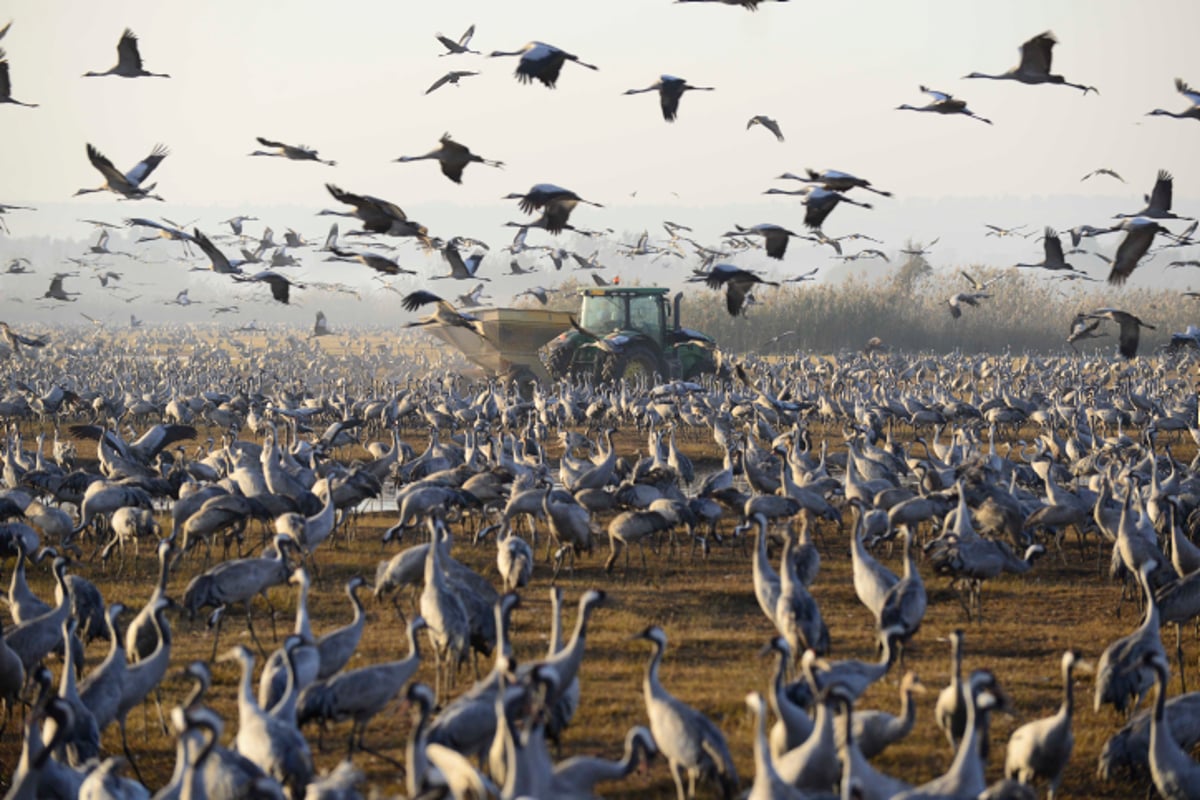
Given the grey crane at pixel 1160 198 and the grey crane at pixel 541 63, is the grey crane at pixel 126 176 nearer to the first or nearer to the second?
the grey crane at pixel 541 63

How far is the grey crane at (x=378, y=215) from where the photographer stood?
525 inches

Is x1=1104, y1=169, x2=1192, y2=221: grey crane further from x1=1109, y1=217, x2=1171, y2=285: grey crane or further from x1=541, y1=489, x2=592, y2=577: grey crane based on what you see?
x1=541, y1=489, x2=592, y2=577: grey crane

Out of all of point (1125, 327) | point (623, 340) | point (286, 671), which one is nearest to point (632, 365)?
point (623, 340)

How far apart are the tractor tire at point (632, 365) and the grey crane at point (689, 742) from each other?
21.5 metres

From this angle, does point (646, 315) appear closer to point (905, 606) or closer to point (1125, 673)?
point (905, 606)

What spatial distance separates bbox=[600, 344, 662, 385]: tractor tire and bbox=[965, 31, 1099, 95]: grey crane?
15447mm

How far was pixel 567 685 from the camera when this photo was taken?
24.1ft

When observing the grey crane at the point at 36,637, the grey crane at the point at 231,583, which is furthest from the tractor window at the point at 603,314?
the grey crane at the point at 36,637

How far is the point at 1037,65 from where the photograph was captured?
13289 millimetres

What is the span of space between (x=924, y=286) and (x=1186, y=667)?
2172 inches

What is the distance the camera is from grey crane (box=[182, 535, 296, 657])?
952 centimetres

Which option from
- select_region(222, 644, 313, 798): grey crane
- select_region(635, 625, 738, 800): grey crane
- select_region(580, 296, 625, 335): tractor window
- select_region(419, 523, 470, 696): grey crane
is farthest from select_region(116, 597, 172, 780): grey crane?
select_region(580, 296, 625, 335): tractor window

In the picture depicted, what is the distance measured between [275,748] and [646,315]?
23.7 metres

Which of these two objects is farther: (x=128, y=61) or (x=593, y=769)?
(x=128, y=61)
